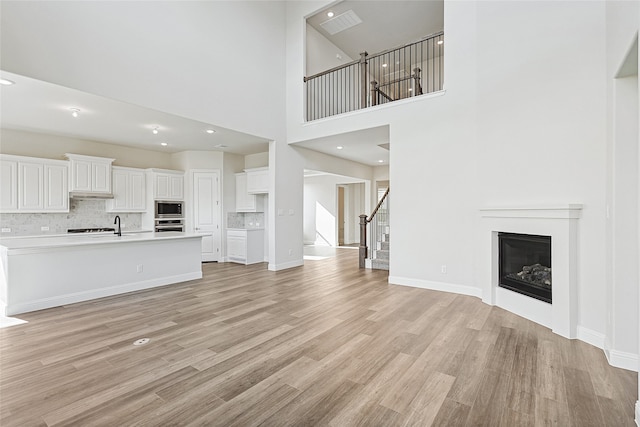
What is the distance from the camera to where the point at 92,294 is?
432 centimetres

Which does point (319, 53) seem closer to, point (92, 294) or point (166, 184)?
point (166, 184)

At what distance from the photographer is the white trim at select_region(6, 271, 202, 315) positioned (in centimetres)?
375

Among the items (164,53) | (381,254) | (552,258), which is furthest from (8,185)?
(552,258)

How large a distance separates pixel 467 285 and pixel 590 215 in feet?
6.43

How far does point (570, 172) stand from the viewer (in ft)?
10.4

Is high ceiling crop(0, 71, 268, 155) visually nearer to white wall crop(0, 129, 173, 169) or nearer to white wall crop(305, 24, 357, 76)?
white wall crop(0, 129, 173, 169)

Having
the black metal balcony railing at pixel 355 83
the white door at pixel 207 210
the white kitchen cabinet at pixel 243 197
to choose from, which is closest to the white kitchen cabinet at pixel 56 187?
the white door at pixel 207 210

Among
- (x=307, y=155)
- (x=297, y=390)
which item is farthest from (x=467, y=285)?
(x=307, y=155)

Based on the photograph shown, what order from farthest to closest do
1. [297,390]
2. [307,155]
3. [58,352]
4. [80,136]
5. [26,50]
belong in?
[307,155], [80,136], [26,50], [58,352], [297,390]

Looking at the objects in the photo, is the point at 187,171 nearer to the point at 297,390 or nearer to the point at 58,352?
the point at 58,352

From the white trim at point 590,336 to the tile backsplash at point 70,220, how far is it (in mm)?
8494

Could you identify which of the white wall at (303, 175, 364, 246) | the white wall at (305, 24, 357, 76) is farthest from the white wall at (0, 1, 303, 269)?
the white wall at (303, 175, 364, 246)

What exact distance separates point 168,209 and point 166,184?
0.63 metres

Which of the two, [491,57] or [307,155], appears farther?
[307,155]
